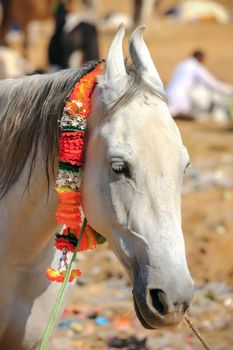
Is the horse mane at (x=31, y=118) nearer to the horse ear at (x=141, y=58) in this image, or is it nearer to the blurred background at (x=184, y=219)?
the horse ear at (x=141, y=58)

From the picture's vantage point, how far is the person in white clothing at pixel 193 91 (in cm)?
1397

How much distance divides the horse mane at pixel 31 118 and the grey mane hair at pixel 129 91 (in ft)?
0.62

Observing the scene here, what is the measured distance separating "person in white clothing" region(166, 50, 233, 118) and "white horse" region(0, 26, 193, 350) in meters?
9.80

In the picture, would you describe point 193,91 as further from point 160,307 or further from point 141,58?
point 160,307

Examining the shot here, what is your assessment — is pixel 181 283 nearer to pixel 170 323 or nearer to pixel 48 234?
pixel 170 323

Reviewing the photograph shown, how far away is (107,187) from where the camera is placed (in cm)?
360

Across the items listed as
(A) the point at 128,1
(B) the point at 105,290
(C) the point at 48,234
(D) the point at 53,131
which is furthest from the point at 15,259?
(A) the point at 128,1

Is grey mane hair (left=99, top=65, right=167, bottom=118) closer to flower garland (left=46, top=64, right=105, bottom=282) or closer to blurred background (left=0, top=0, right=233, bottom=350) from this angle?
flower garland (left=46, top=64, right=105, bottom=282)

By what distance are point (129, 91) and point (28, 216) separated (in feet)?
2.49

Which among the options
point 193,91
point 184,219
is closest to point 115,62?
point 184,219

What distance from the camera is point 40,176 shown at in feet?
13.0

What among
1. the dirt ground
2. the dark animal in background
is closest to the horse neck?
the dirt ground

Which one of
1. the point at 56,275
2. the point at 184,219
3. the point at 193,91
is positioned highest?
the point at 56,275

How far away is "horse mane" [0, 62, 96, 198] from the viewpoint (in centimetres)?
388
